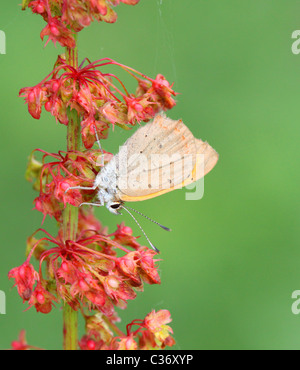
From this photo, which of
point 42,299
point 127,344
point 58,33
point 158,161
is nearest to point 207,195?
point 158,161

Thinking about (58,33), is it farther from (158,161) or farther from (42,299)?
(42,299)

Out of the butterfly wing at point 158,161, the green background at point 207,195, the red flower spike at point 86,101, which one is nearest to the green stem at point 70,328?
the butterfly wing at point 158,161

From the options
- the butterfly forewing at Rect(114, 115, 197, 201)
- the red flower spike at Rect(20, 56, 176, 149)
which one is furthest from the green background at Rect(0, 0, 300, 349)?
the red flower spike at Rect(20, 56, 176, 149)

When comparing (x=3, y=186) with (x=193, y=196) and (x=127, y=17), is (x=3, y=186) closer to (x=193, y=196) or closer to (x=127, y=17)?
(x=193, y=196)

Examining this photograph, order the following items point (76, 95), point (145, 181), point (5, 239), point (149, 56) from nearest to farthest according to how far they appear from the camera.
Result: point (76, 95)
point (145, 181)
point (5, 239)
point (149, 56)

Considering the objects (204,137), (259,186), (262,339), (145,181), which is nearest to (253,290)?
Result: (262,339)

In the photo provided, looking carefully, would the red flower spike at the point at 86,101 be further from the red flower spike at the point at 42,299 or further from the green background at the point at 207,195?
the green background at the point at 207,195

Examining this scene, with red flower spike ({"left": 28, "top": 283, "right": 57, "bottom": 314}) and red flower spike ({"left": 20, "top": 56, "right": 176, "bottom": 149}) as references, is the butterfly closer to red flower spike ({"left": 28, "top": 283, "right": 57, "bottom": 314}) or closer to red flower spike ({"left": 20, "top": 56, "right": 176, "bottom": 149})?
red flower spike ({"left": 20, "top": 56, "right": 176, "bottom": 149})

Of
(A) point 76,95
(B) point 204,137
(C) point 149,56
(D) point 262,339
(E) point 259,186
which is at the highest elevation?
(C) point 149,56
